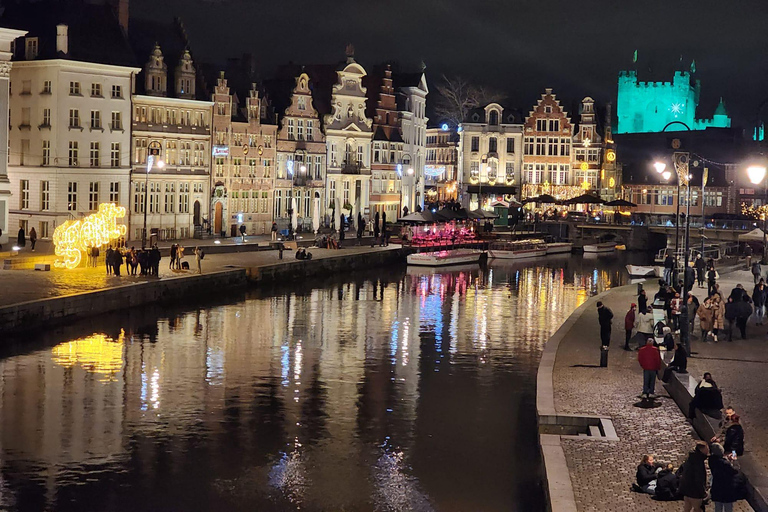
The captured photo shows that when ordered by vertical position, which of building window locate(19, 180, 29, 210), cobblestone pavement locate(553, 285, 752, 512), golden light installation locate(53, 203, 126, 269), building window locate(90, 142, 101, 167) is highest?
building window locate(90, 142, 101, 167)

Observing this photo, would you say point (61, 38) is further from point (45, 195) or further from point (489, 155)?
point (489, 155)

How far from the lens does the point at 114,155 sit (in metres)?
51.2

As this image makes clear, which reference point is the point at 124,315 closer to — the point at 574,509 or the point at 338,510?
the point at 338,510

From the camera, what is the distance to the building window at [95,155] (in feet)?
165

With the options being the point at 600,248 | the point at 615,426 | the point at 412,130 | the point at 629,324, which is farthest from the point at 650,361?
the point at 412,130

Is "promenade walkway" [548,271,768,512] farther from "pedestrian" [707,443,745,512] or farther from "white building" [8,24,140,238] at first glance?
"white building" [8,24,140,238]

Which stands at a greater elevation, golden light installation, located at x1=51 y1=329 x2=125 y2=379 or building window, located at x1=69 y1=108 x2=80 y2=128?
building window, located at x1=69 y1=108 x2=80 y2=128

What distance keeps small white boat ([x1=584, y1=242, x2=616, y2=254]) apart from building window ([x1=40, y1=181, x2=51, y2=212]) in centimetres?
3431

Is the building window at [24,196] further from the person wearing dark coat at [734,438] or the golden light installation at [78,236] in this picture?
the person wearing dark coat at [734,438]

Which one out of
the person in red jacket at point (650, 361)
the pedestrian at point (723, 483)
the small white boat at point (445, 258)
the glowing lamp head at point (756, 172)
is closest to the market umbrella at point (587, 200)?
the small white boat at point (445, 258)

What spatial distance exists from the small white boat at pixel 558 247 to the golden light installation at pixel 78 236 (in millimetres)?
35589

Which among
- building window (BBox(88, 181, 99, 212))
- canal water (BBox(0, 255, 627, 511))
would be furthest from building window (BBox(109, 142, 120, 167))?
canal water (BBox(0, 255, 627, 511))

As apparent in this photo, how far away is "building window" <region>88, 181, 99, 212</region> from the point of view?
49.9m

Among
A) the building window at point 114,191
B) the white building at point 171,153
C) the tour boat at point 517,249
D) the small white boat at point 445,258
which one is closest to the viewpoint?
the building window at point 114,191
